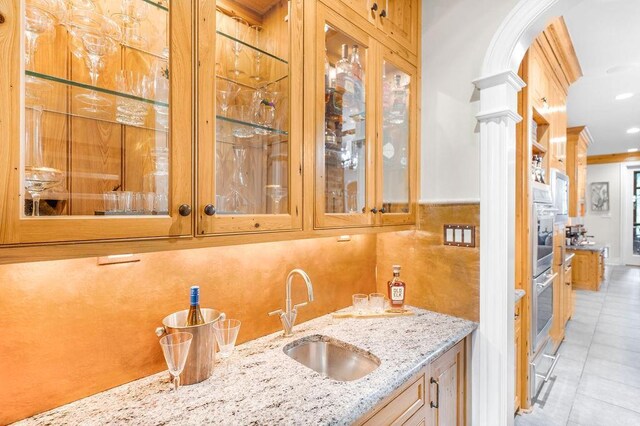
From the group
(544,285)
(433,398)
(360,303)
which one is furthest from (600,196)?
(433,398)

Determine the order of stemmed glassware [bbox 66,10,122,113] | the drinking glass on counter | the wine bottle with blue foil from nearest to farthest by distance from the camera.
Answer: stemmed glassware [bbox 66,10,122,113] < the wine bottle with blue foil < the drinking glass on counter

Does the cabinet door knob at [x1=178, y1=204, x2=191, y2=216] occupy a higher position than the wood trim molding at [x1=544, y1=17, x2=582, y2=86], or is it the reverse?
the wood trim molding at [x1=544, y1=17, x2=582, y2=86]

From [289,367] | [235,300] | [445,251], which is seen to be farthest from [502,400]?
[235,300]

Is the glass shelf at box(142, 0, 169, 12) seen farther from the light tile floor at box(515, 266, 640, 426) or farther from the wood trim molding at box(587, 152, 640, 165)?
the wood trim molding at box(587, 152, 640, 165)

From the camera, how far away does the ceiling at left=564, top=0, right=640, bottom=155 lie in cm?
213

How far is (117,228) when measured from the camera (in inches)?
30.6

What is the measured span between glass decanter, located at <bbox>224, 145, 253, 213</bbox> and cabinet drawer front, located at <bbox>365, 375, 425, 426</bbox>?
824 mm

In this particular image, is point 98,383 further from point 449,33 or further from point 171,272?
point 449,33

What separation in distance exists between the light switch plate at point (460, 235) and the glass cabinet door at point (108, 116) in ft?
4.40

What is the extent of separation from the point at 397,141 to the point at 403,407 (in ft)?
4.08

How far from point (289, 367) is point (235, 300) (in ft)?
1.22

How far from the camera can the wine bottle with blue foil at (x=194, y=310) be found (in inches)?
42.5

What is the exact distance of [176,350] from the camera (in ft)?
3.20

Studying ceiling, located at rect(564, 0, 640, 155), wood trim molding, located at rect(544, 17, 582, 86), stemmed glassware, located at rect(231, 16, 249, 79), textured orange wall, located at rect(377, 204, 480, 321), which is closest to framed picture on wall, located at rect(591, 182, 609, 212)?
ceiling, located at rect(564, 0, 640, 155)
